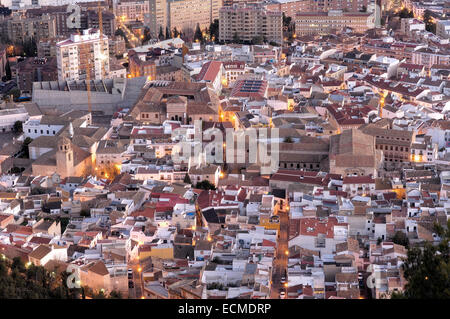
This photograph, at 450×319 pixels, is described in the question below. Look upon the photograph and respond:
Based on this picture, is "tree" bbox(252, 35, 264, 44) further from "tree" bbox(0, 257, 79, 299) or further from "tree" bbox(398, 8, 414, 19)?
"tree" bbox(0, 257, 79, 299)

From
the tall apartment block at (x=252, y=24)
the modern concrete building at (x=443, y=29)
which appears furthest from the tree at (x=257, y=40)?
the modern concrete building at (x=443, y=29)

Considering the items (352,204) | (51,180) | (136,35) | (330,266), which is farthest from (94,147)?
(136,35)

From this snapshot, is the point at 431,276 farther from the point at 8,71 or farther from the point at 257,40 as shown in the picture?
the point at 257,40

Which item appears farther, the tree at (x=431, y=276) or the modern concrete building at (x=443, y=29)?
the modern concrete building at (x=443, y=29)

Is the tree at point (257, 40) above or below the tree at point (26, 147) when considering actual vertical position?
above
